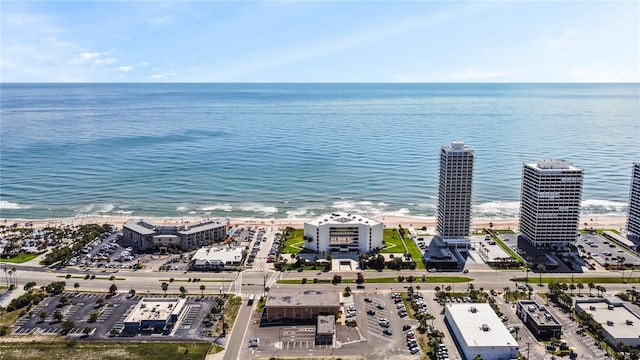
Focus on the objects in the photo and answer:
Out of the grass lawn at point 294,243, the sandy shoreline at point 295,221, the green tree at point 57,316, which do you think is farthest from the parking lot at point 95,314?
the sandy shoreline at point 295,221

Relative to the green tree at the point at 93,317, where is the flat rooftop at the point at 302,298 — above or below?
above

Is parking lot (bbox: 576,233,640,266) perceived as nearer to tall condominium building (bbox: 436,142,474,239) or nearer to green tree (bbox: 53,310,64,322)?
tall condominium building (bbox: 436,142,474,239)

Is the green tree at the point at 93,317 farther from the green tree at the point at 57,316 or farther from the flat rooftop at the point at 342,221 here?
the flat rooftop at the point at 342,221

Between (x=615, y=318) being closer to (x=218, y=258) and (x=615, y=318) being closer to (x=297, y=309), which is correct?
(x=297, y=309)

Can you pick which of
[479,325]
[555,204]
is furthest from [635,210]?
[479,325]

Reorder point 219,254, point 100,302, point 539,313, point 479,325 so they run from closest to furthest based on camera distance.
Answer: point 479,325 < point 539,313 < point 100,302 < point 219,254

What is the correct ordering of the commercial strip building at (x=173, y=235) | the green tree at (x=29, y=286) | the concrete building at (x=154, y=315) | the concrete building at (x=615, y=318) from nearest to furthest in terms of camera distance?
the concrete building at (x=615, y=318)
the concrete building at (x=154, y=315)
the green tree at (x=29, y=286)
the commercial strip building at (x=173, y=235)

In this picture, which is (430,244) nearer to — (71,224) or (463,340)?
(463,340)
